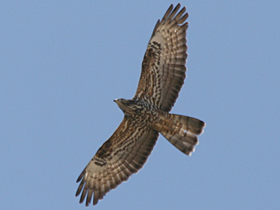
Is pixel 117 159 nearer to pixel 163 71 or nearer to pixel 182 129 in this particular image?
pixel 182 129

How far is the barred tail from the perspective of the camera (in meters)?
12.9

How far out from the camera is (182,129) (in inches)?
511

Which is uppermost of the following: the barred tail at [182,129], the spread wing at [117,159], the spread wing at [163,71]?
the spread wing at [163,71]

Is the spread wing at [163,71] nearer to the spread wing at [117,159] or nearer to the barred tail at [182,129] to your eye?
the barred tail at [182,129]

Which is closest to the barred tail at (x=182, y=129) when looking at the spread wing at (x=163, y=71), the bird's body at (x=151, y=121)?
the bird's body at (x=151, y=121)

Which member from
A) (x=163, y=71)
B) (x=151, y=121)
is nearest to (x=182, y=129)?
(x=151, y=121)

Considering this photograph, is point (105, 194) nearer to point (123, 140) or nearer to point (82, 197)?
point (82, 197)

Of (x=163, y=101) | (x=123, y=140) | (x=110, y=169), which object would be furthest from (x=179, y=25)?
(x=110, y=169)

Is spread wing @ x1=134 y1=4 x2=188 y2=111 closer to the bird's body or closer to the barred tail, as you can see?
the bird's body

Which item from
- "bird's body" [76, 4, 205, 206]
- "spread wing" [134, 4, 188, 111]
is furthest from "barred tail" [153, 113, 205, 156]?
"spread wing" [134, 4, 188, 111]

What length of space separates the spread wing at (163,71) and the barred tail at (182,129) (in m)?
0.38

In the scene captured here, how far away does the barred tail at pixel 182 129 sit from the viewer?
1291cm

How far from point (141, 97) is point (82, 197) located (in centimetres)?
311

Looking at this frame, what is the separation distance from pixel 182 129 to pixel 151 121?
2.76 ft
